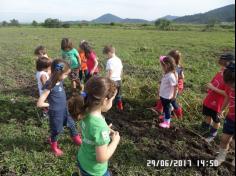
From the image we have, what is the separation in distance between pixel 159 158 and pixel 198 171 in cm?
58

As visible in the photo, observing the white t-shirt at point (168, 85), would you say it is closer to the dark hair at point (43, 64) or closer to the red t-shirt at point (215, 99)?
the red t-shirt at point (215, 99)

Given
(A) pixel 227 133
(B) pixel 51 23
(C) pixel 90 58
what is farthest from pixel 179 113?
(B) pixel 51 23

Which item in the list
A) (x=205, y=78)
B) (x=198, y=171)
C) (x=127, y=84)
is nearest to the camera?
(x=198, y=171)

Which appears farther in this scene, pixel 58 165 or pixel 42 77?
pixel 42 77

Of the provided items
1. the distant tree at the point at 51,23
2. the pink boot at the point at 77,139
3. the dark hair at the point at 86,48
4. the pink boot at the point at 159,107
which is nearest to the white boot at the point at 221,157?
the pink boot at the point at 159,107

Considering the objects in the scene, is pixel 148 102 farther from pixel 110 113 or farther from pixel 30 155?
pixel 30 155

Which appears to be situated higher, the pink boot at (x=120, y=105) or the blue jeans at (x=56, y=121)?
the blue jeans at (x=56, y=121)

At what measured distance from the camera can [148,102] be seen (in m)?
6.41

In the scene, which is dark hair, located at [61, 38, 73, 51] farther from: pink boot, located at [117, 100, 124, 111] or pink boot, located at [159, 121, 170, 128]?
pink boot, located at [159, 121, 170, 128]

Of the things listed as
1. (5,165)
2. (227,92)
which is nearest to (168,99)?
(227,92)

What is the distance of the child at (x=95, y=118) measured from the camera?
246 cm

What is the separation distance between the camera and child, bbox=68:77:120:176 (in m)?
2.46

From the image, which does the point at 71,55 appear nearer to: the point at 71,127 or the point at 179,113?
the point at 71,127

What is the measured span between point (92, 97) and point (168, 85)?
2848 millimetres
